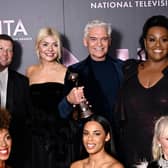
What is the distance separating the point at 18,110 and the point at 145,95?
0.81m

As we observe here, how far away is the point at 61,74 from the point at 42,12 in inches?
27.3

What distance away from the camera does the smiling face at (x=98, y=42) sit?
2.96m

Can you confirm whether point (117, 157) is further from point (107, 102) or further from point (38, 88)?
point (38, 88)

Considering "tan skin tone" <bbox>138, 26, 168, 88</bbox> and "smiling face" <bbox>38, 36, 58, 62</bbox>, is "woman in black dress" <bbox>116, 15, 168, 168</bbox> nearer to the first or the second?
"tan skin tone" <bbox>138, 26, 168, 88</bbox>

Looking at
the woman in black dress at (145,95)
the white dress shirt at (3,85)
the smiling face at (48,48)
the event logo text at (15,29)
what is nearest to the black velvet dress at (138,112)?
the woman in black dress at (145,95)

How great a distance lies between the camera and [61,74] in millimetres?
3162

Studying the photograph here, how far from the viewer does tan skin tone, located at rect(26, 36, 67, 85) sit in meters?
3.11

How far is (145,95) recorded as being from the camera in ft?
9.10

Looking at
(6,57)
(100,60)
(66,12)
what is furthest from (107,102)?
(66,12)

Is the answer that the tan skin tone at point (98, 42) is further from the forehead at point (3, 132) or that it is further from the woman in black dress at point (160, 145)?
the forehead at point (3, 132)

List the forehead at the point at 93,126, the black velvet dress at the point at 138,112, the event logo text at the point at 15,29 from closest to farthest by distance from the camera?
1. the black velvet dress at the point at 138,112
2. the forehead at the point at 93,126
3. the event logo text at the point at 15,29

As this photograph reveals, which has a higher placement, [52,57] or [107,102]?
[52,57]

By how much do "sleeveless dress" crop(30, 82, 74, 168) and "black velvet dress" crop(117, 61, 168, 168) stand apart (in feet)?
1.18

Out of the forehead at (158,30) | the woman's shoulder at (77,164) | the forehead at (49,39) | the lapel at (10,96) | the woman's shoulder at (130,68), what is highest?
the forehead at (158,30)
